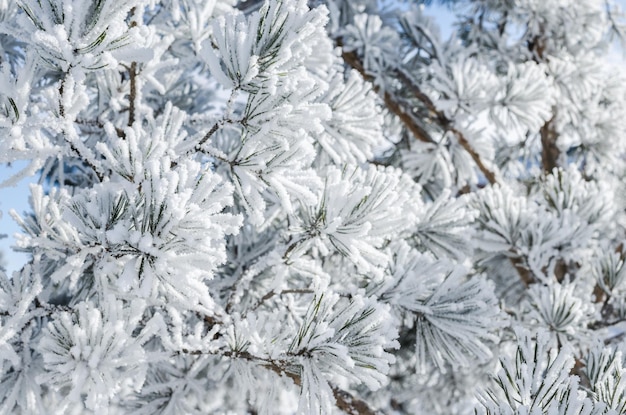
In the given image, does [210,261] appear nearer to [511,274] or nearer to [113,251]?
[113,251]

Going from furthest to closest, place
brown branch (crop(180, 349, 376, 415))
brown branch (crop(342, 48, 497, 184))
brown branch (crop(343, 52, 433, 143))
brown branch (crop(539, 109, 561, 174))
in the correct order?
brown branch (crop(539, 109, 561, 174)) < brown branch (crop(343, 52, 433, 143)) < brown branch (crop(342, 48, 497, 184)) < brown branch (crop(180, 349, 376, 415))

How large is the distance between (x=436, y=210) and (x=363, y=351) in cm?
68

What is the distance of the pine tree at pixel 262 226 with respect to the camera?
887mm

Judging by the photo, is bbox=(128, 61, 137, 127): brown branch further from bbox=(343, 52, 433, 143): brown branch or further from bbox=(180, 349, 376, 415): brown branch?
bbox=(343, 52, 433, 143): brown branch

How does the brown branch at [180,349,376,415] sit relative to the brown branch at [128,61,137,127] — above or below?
below

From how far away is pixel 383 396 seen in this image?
3.24 metres

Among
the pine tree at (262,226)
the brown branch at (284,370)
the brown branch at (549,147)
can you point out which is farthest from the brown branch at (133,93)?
the brown branch at (549,147)

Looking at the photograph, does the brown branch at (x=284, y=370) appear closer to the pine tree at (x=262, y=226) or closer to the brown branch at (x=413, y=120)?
the pine tree at (x=262, y=226)

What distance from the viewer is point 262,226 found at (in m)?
1.44

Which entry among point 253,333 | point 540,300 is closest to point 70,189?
point 253,333

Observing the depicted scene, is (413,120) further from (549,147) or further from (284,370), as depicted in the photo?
(284,370)

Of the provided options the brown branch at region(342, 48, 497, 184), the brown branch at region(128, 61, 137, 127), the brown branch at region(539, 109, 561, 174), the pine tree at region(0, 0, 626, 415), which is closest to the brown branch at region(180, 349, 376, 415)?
the pine tree at region(0, 0, 626, 415)

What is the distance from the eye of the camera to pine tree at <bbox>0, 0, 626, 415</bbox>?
0.89m

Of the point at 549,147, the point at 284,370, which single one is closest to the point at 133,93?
the point at 284,370
